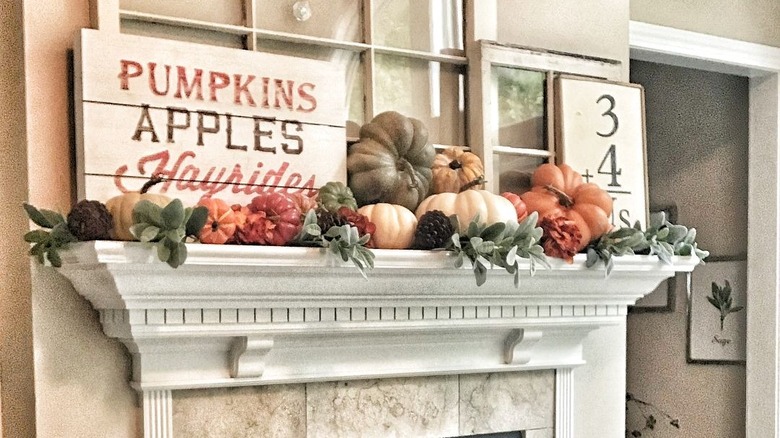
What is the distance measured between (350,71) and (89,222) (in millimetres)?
750

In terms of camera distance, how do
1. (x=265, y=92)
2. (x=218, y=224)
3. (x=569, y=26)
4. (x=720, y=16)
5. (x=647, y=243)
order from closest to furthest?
(x=218, y=224), (x=265, y=92), (x=647, y=243), (x=569, y=26), (x=720, y=16)

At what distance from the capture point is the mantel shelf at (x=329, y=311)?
151 centimetres

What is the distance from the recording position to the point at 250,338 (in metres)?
1.67

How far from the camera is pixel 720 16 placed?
9.50 ft

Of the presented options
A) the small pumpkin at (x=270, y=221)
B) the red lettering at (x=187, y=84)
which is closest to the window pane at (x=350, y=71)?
the red lettering at (x=187, y=84)

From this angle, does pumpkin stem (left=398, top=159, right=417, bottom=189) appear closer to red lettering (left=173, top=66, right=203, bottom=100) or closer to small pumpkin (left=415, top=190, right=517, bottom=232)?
small pumpkin (left=415, top=190, right=517, bottom=232)

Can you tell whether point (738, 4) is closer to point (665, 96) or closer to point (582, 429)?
point (665, 96)

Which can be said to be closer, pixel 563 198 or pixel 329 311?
pixel 329 311

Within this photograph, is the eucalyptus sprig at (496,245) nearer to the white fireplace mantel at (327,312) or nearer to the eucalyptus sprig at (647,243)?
the white fireplace mantel at (327,312)

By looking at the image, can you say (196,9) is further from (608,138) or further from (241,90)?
(608,138)

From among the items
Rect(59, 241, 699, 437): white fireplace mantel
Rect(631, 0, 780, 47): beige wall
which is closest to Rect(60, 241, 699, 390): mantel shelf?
Rect(59, 241, 699, 437): white fireplace mantel

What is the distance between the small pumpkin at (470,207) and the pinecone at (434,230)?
0.04m

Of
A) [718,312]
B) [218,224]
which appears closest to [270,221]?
[218,224]

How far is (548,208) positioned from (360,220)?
52 cm
